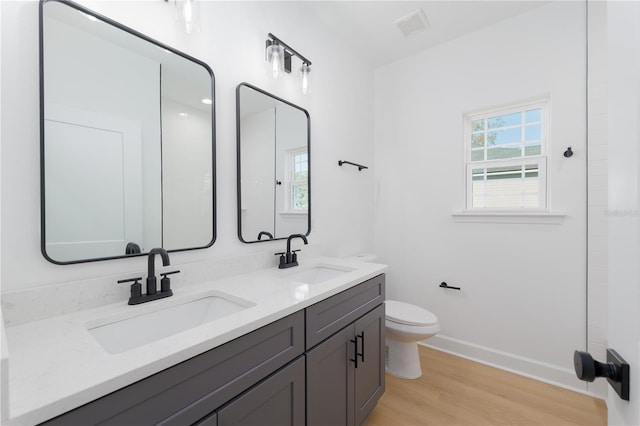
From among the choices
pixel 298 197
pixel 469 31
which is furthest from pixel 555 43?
pixel 298 197

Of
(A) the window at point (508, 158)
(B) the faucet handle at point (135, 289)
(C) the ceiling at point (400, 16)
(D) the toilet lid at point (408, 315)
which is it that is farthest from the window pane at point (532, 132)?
(B) the faucet handle at point (135, 289)

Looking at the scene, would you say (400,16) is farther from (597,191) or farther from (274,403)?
(274,403)

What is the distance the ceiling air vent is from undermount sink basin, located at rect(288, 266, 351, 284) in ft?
6.65

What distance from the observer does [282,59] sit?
1801mm

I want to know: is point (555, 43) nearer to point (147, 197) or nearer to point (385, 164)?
point (385, 164)

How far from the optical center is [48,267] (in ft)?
3.03

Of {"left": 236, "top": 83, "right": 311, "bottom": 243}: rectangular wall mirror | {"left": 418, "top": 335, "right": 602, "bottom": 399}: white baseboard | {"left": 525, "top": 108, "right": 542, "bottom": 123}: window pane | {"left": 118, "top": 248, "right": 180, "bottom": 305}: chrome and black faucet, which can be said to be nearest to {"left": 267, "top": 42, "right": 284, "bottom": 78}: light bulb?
{"left": 236, "top": 83, "right": 311, "bottom": 243}: rectangular wall mirror

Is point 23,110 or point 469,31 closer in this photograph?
Answer: point 23,110

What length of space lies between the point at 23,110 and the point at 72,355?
80 centimetres

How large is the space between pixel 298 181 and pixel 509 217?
5.65 feet

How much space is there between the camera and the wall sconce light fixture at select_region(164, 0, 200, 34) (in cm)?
121

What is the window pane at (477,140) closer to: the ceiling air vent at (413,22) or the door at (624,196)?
the ceiling air vent at (413,22)

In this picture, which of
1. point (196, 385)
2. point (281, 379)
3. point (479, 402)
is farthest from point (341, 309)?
point (479, 402)

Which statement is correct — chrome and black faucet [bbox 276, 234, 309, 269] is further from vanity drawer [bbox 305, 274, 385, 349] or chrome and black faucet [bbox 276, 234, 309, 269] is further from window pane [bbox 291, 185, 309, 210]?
vanity drawer [bbox 305, 274, 385, 349]
